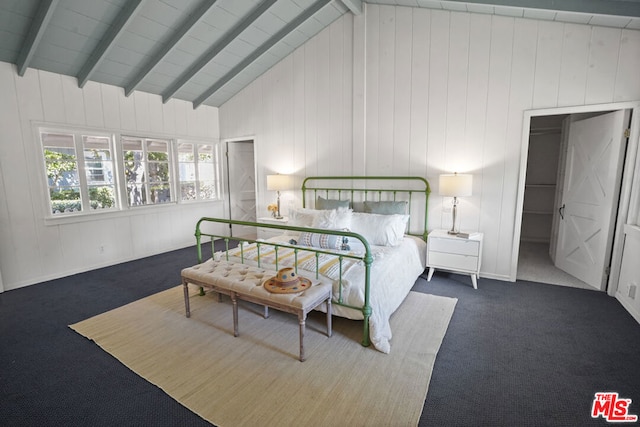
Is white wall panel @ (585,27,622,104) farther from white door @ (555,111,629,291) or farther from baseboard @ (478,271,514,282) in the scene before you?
baseboard @ (478,271,514,282)

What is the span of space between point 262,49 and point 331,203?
107 inches

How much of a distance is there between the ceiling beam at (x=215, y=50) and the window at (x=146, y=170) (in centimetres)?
87

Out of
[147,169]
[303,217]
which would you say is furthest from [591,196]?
[147,169]

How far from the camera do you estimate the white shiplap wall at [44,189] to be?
3875 millimetres

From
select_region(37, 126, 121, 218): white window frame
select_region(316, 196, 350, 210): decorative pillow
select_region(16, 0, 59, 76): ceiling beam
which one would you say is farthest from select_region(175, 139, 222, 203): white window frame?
select_region(316, 196, 350, 210): decorative pillow

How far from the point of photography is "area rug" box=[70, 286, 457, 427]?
197 centimetres

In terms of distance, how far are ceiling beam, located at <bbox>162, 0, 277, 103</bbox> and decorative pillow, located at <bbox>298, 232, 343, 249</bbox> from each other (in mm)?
2985

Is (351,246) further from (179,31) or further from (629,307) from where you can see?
(179,31)

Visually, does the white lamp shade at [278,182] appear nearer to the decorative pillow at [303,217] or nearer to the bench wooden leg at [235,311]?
the decorative pillow at [303,217]

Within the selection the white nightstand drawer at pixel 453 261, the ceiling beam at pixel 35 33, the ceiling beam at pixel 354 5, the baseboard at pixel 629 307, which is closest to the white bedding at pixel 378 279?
the white nightstand drawer at pixel 453 261

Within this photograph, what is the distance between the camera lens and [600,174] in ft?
12.2

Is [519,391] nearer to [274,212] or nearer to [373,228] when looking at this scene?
[373,228]

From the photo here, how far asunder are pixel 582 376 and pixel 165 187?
20.2 feet

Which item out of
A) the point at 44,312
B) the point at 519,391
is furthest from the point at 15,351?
the point at 519,391
